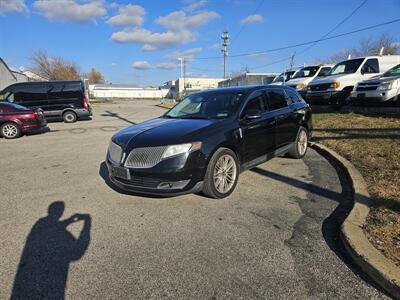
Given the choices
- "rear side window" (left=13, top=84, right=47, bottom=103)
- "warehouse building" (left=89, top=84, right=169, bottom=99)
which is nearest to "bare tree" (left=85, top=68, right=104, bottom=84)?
"warehouse building" (left=89, top=84, right=169, bottom=99)

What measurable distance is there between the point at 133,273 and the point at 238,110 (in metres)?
3.07

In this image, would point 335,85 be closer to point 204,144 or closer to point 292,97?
point 292,97

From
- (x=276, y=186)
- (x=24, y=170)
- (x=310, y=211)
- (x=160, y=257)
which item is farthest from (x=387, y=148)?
(x=24, y=170)

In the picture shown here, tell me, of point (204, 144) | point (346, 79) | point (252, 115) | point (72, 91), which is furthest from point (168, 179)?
point (72, 91)

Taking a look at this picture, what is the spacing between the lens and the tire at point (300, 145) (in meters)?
6.50

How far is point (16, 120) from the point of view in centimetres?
1148

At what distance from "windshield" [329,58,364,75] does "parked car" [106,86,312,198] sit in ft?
28.9

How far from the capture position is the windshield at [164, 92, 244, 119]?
497cm

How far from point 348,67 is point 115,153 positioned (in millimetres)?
12416

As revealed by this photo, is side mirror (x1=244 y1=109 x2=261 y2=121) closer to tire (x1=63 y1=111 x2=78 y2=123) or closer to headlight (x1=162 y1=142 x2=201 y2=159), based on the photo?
headlight (x1=162 y1=142 x2=201 y2=159)

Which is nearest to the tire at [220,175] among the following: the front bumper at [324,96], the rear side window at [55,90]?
the front bumper at [324,96]

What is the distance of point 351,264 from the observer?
9.11ft

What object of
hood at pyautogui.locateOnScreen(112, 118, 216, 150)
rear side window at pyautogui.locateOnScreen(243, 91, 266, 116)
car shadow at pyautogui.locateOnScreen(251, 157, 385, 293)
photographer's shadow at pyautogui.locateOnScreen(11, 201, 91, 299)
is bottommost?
photographer's shadow at pyautogui.locateOnScreen(11, 201, 91, 299)

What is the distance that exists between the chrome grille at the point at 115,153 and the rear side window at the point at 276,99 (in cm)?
299
